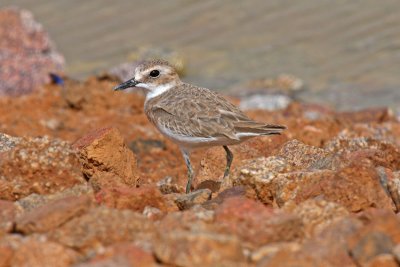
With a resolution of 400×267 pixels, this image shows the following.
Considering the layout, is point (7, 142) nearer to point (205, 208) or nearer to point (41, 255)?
point (205, 208)

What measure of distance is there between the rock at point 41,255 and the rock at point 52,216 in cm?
27

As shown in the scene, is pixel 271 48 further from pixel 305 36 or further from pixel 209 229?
pixel 209 229

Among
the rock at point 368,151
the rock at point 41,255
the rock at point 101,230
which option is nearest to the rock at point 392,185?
the rock at point 368,151

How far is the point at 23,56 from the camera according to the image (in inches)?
534

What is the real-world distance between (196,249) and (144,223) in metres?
0.70

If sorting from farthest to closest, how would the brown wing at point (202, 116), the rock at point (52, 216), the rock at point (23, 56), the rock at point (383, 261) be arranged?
1. the rock at point (23, 56)
2. the brown wing at point (202, 116)
3. the rock at point (52, 216)
4. the rock at point (383, 261)

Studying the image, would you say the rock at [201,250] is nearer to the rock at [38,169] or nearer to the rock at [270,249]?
the rock at [270,249]

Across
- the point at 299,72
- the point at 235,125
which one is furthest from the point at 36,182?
the point at 299,72

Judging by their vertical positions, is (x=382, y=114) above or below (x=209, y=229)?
below

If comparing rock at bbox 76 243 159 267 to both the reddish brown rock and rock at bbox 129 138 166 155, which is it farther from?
rock at bbox 129 138 166 155

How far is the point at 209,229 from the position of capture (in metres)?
4.52

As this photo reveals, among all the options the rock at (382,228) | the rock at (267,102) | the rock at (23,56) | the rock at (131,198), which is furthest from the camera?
the rock at (23,56)

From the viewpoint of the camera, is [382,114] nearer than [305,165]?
No

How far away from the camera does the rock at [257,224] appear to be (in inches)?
180
